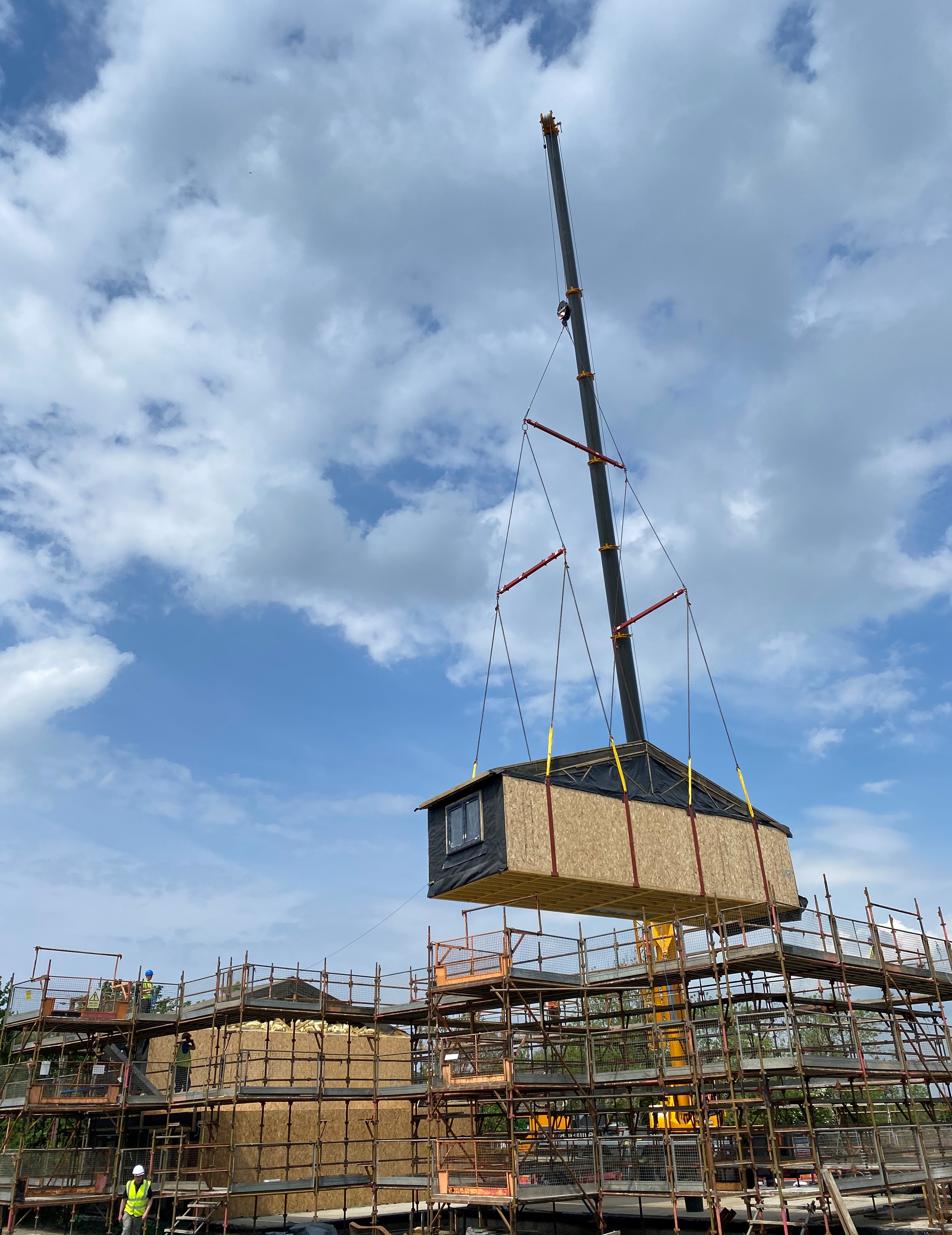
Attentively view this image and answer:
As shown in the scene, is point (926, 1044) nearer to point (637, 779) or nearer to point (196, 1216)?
point (637, 779)

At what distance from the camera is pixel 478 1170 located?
23109 millimetres

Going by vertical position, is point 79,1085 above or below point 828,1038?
below

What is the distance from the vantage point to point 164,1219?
28891mm

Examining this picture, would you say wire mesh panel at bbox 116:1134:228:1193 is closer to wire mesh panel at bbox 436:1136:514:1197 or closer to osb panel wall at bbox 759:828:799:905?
wire mesh panel at bbox 436:1136:514:1197

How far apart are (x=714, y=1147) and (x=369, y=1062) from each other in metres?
15.6

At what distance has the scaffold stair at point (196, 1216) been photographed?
26766 millimetres

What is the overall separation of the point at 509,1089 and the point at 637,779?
10417mm

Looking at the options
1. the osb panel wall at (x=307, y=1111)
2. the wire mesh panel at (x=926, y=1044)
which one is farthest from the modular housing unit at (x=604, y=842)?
the osb panel wall at (x=307, y=1111)

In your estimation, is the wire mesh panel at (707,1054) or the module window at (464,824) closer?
the wire mesh panel at (707,1054)

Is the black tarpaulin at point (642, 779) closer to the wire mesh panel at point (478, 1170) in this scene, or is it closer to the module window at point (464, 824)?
the module window at point (464, 824)

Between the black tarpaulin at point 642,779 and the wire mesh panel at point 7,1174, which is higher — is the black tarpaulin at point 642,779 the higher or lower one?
the higher one

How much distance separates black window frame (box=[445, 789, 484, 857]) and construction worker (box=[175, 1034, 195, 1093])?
11.5 meters

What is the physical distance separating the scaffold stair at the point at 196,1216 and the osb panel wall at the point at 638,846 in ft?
40.4

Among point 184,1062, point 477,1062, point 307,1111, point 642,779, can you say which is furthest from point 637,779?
point 184,1062
